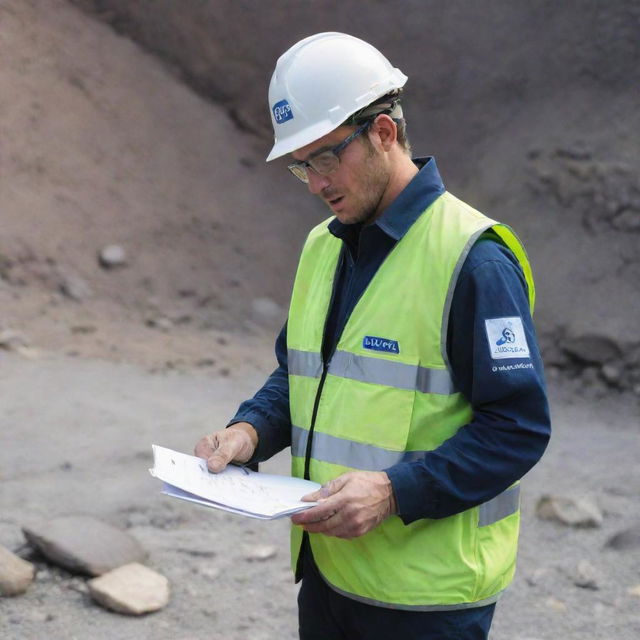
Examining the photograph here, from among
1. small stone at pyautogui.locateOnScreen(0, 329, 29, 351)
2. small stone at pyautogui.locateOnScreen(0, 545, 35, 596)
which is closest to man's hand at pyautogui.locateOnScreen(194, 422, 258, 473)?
small stone at pyautogui.locateOnScreen(0, 545, 35, 596)

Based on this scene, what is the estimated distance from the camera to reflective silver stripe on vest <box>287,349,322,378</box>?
87.7 inches

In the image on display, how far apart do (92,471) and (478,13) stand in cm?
647

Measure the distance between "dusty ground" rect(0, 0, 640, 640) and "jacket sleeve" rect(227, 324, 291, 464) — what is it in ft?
5.59

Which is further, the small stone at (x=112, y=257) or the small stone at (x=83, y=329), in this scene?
the small stone at (x=112, y=257)

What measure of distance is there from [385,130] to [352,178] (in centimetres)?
13

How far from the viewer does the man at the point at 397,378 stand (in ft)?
6.51

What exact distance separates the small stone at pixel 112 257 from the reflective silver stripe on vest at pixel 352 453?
6132 mm

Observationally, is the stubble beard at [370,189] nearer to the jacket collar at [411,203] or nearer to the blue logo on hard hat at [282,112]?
the jacket collar at [411,203]

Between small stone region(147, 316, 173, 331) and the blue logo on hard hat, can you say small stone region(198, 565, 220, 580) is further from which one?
small stone region(147, 316, 173, 331)

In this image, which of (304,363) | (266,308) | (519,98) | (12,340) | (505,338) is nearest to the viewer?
(505,338)

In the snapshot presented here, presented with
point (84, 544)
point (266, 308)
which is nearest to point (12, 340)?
point (266, 308)

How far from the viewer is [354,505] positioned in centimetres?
198

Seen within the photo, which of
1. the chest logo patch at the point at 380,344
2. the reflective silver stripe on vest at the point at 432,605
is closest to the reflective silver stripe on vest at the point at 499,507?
the reflective silver stripe on vest at the point at 432,605

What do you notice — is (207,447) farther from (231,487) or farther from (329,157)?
(329,157)
